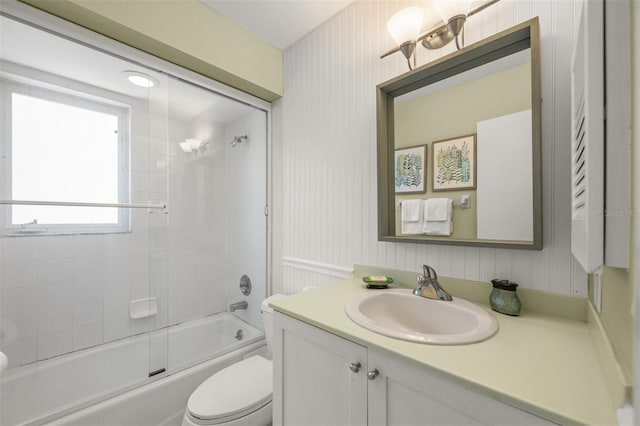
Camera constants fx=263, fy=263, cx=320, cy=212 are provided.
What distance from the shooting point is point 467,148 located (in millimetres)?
1048

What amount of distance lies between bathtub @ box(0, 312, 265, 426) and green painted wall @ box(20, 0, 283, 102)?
170 cm

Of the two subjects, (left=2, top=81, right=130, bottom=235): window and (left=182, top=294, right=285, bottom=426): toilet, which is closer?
(left=182, top=294, right=285, bottom=426): toilet

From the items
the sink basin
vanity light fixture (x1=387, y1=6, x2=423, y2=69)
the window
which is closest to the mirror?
vanity light fixture (x1=387, y1=6, x2=423, y2=69)

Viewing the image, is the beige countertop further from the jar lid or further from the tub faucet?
the tub faucet

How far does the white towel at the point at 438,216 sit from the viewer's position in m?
1.10

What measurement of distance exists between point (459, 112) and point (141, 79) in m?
1.75

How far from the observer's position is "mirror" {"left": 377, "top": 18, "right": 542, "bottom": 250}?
93 centimetres

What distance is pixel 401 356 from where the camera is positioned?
649mm

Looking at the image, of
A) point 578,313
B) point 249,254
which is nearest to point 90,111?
point 249,254

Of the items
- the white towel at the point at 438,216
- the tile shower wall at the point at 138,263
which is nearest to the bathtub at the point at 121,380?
the tile shower wall at the point at 138,263

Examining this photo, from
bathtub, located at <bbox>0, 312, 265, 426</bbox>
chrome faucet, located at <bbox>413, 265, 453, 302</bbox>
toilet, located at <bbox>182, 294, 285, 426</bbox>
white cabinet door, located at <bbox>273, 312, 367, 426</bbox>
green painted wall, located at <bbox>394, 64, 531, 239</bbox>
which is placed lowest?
bathtub, located at <bbox>0, 312, 265, 426</bbox>

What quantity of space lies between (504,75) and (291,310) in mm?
1183

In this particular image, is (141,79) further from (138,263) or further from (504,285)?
Answer: (504,285)

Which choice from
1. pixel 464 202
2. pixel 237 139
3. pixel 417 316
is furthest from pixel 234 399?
pixel 237 139
